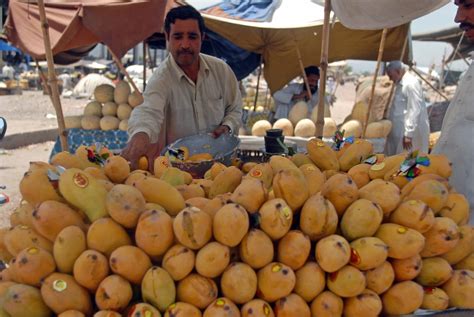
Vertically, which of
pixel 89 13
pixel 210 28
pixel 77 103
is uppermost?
pixel 89 13

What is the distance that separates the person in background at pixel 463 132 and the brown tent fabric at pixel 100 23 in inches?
129

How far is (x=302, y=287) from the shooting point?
131 cm

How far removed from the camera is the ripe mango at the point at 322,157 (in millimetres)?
1900

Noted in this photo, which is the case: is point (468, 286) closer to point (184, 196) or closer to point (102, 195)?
point (184, 196)

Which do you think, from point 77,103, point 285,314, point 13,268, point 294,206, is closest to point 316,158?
point 294,206

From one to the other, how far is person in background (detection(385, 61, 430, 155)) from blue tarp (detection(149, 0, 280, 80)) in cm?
189

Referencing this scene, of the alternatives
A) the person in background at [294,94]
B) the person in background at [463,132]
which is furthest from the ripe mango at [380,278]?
the person in background at [294,94]

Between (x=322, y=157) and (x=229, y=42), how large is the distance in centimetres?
579

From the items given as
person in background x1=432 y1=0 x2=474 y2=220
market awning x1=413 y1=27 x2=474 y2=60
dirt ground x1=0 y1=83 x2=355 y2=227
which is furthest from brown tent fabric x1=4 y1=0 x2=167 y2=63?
market awning x1=413 y1=27 x2=474 y2=60

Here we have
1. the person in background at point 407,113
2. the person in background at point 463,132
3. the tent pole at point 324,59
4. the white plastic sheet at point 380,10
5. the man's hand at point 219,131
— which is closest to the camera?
the person in background at point 463,132

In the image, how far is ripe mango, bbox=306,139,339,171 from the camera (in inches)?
74.8

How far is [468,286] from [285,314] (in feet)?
1.99

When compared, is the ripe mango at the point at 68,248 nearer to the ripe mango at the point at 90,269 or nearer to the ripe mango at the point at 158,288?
the ripe mango at the point at 90,269

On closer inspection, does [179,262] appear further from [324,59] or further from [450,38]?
[450,38]
